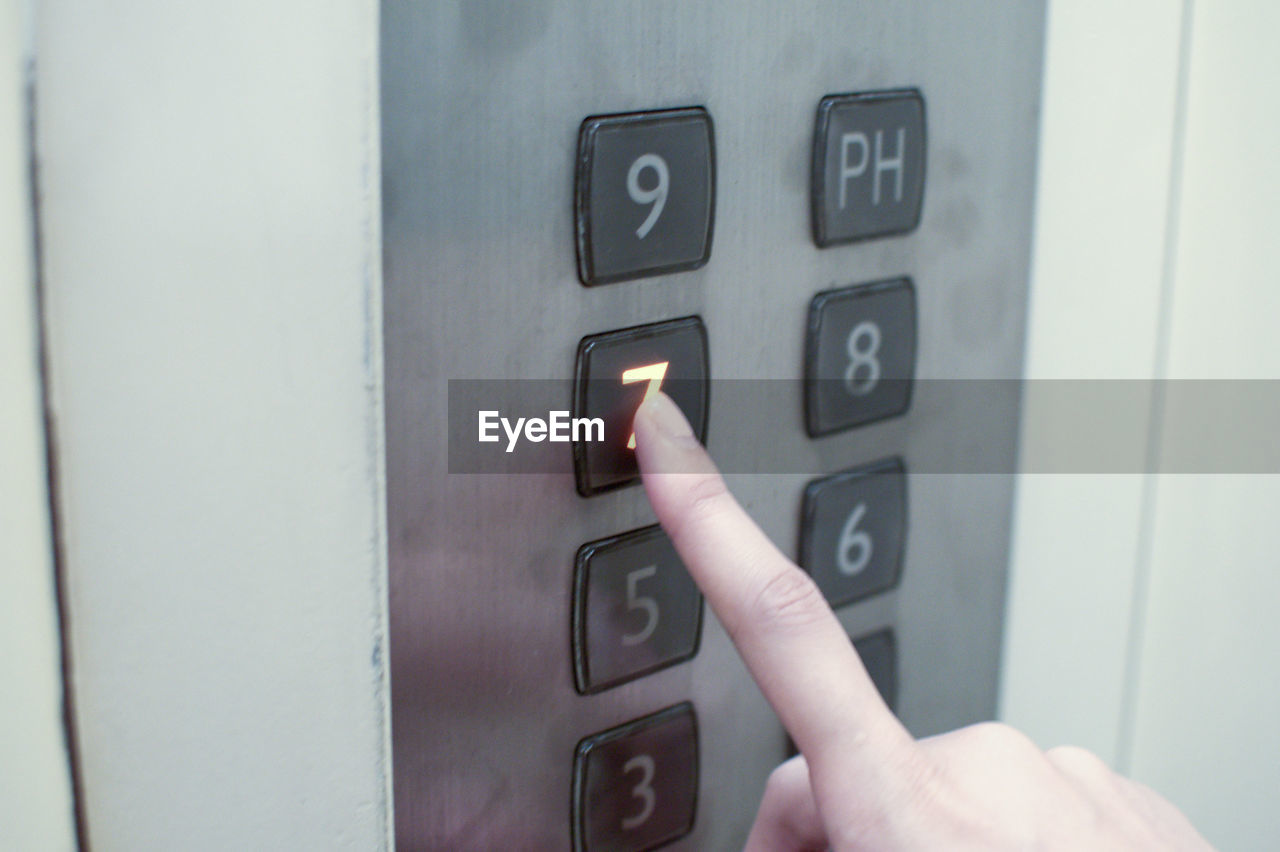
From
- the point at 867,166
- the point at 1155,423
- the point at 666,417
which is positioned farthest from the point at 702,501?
the point at 1155,423

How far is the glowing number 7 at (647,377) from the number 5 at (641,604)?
0.05 metres

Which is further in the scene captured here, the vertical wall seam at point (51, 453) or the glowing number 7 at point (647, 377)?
the glowing number 7 at point (647, 377)

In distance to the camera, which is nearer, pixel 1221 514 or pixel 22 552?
pixel 22 552

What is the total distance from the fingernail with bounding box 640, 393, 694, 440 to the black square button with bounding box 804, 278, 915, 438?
0.08 metres

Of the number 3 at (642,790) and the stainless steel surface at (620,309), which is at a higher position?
the stainless steel surface at (620,309)

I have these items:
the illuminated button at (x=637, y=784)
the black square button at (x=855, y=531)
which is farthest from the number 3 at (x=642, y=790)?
the black square button at (x=855, y=531)

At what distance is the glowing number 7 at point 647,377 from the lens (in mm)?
402

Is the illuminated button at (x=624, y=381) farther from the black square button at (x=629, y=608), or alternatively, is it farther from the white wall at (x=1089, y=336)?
the white wall at (x=1089, y=336)

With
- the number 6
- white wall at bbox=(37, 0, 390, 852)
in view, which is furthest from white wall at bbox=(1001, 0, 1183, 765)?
white wall at bbox=(37, 0, 390, 852)

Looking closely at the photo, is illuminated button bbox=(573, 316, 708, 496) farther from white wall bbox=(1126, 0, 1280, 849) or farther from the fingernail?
white wall bbox=(1126, 0, 1280, 849)

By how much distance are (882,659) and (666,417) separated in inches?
8.0

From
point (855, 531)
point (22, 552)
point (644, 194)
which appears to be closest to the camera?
point (22, 552)

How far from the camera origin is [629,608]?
43 cm

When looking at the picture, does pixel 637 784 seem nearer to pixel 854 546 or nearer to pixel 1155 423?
pixel 854 546
